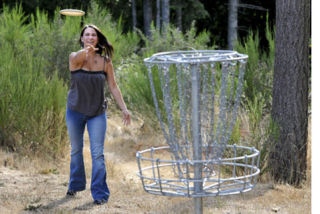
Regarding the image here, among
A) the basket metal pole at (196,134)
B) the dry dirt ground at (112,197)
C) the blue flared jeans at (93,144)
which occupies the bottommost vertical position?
the dry dirt ground at (112,197)

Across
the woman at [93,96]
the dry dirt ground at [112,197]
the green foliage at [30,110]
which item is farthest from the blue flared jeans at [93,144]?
the green foliage at [30,110]

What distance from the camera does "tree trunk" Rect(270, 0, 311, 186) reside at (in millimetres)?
4875

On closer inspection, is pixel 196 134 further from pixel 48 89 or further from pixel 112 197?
pixel 48 89

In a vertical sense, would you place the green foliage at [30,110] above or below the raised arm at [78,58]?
below

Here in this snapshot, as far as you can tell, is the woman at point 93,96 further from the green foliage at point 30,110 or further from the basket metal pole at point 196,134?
the basket metal pole at point 196,134

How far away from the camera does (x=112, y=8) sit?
628 inches

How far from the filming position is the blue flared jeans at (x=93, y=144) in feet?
13.2

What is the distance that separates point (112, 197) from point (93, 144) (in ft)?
2.26

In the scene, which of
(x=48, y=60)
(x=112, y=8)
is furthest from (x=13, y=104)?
(x=112, y=8)

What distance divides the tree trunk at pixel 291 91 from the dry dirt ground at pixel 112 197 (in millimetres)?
243

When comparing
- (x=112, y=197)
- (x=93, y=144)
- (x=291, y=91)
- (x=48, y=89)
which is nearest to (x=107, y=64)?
(x=93, y=144)

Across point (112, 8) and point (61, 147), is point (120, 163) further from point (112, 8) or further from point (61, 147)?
point (112, 8)

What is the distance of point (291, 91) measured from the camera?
4910 mm

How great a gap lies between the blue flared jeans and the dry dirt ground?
0.59 ft
